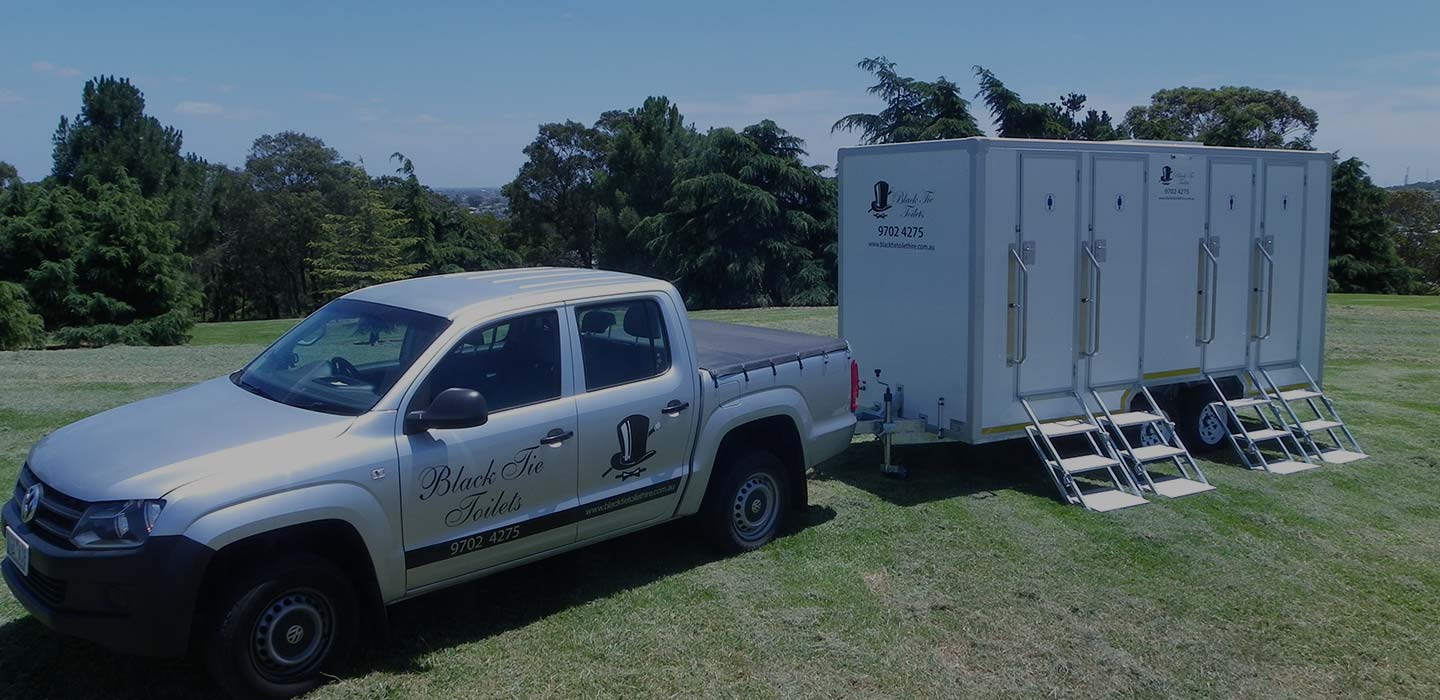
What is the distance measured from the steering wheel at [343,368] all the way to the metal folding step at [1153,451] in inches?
243

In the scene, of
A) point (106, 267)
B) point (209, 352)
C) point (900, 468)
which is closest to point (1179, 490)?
point (900, 468)

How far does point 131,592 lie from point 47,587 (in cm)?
55

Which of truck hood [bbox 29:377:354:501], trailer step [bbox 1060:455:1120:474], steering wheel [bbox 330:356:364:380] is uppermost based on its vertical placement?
steering wheel [bbox 330:356:364:380]

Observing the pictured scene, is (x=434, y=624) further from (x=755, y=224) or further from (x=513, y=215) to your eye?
(x=513, y=215)

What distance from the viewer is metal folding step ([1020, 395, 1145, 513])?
333 inches

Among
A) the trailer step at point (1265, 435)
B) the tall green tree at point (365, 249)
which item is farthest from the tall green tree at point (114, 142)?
the trailer step at point (1265, 435)

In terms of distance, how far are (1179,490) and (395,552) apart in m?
6.41

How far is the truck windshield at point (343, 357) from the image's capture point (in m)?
5.39

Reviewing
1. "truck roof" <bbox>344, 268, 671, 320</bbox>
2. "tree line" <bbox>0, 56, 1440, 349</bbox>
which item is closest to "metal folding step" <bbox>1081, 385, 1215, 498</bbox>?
"truck roof" <bbox>344, 268, 671, 320</bbox>

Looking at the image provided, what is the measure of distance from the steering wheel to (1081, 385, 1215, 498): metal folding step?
6181 mm

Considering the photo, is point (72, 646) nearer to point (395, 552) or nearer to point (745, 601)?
point (395, 552)

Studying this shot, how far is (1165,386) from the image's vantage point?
10.1m

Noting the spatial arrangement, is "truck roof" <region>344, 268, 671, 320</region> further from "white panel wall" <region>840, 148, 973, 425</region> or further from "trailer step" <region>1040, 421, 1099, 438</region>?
"trailer step" <region>1040, 421, 1099, 438</region>

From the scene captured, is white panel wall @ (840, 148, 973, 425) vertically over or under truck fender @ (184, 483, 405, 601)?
over
